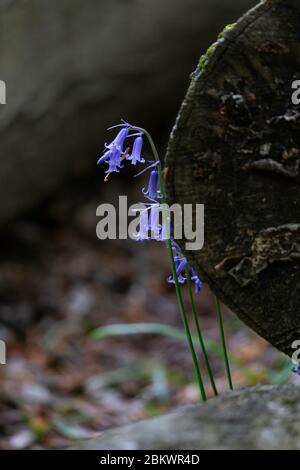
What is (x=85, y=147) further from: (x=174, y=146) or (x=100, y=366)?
(x=174, y=146)

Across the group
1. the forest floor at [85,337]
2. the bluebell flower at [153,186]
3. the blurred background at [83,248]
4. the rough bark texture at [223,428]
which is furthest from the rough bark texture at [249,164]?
the blurred background at [83,248]

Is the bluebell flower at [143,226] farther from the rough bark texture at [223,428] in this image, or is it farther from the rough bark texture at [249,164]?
the rough bark texture at [223,428]

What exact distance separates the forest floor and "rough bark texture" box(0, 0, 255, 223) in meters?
0.37

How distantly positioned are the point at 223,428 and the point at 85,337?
2221 mm

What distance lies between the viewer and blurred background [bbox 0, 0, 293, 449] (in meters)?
3.00

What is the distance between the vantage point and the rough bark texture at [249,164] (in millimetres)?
1562

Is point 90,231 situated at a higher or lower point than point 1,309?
higher

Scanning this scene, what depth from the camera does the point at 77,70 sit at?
11.5 feet

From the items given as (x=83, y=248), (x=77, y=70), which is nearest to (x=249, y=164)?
(x=77, y=70)
